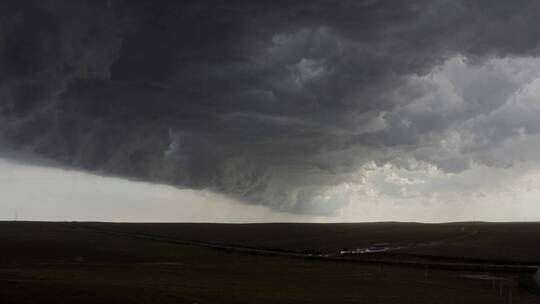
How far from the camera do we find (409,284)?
69250 mm

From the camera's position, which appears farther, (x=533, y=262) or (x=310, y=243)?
(x=310, y=243)

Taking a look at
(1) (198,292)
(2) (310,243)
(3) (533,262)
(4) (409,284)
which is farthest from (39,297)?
(2) (310,243)

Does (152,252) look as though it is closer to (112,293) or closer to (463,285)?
(463,285)

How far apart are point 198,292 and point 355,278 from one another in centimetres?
2981

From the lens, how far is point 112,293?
43.3 meters

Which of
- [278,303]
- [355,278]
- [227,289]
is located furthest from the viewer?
[355,278]

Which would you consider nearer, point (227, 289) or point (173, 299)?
point (173, 299)

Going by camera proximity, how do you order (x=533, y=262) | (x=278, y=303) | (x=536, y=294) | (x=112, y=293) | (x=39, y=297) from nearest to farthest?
(x=39, y=297) → (x=112, y=293) → (x=278, y=303) → (x=536, y=294) → (x=533, y=262)

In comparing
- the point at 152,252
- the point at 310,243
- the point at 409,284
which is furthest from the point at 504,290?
the point at 310,243

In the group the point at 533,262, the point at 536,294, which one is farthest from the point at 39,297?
the point at 533,262

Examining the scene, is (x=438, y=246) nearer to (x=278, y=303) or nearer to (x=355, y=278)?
(x=355, y=278)

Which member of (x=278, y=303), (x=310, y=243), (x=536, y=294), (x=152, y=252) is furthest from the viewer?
(x=310, y=243)

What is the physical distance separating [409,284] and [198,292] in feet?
92.6

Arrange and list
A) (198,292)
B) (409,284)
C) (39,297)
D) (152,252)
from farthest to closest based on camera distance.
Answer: (152,252)
(409,284)
(198,292)
(39,297)
